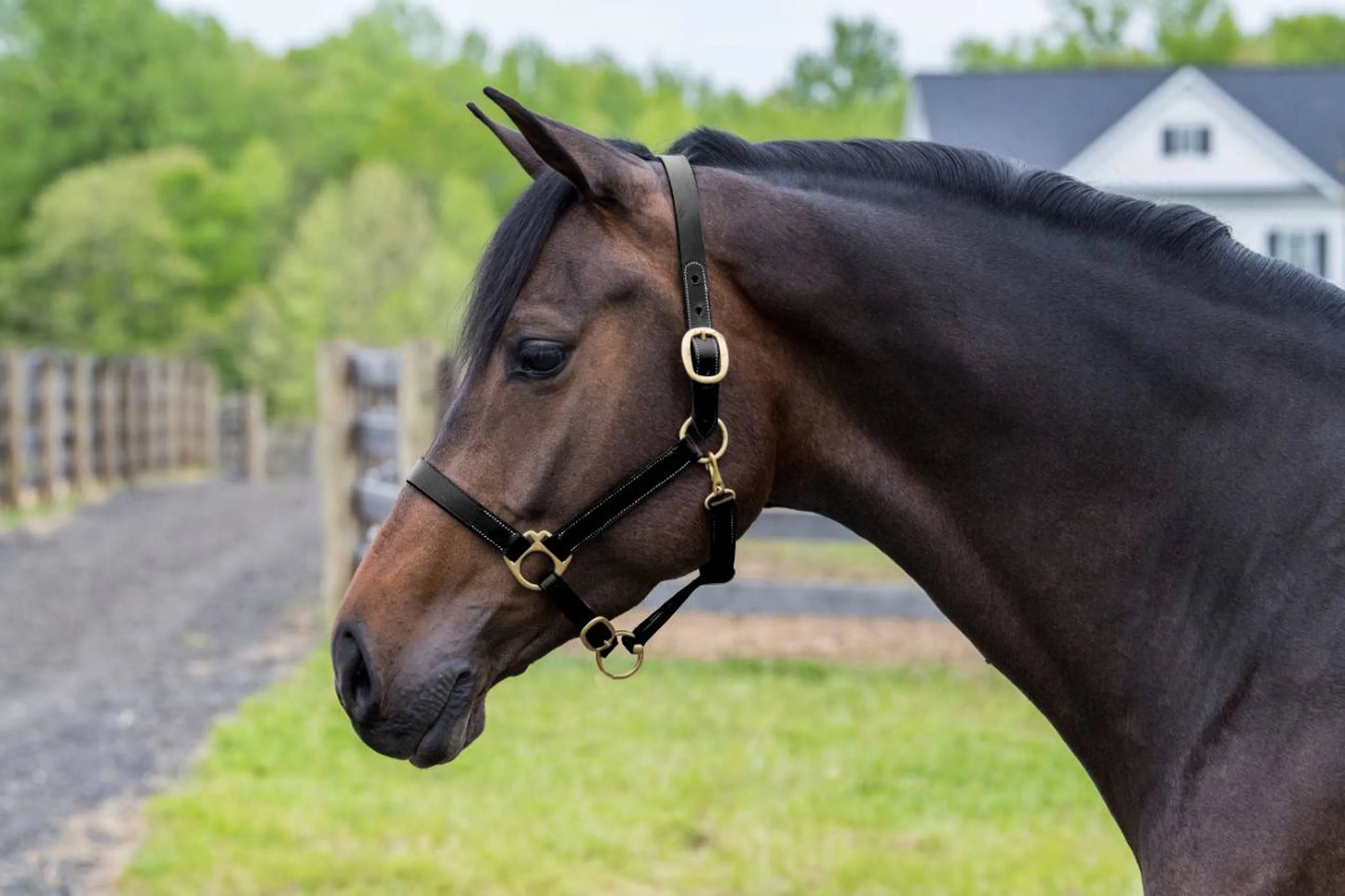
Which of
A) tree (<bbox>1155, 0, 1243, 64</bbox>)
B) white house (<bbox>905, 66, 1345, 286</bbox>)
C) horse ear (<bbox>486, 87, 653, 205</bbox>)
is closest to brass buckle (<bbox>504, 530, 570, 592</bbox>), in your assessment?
horse ear (<bbox>486, 87, 653, 205</bbox>)

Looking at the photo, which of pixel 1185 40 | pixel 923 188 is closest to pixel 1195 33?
pixel 1185 40

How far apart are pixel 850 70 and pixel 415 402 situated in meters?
59.1

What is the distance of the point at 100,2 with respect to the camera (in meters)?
39.1

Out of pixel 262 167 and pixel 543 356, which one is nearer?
pixel 543 356

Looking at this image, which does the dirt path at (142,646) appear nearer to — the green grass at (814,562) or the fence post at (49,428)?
the green grass at (814,562)

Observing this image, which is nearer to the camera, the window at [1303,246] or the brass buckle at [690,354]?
the brass buckle at [690,354]

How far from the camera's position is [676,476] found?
2.00 m

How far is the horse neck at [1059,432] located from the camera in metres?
1.93

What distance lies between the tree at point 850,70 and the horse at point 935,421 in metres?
62.5

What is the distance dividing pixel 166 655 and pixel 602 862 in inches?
172

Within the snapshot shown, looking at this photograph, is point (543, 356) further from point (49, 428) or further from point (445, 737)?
point (49, 428)

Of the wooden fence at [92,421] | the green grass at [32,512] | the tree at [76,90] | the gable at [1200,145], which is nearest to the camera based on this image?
the green grass at [32,512]

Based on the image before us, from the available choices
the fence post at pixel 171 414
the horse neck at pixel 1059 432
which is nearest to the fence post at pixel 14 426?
the fence post at pixel 171 414

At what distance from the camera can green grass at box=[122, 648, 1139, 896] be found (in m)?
4.27
